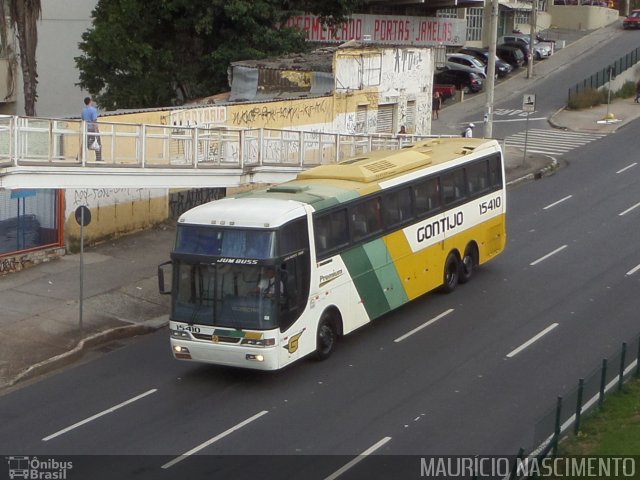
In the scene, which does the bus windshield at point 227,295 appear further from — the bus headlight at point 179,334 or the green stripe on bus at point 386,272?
the green stripe on bus at point 386,272

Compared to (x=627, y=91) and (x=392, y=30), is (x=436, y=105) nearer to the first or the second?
(x=392, y=30)

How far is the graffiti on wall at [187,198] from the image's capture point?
28766 millimetres

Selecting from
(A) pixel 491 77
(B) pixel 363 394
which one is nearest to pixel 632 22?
(A) pixel 491 77

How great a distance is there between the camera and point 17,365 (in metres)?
18.3

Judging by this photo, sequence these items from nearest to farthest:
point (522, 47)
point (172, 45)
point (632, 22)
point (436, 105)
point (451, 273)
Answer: point (451, 273) → point (172, 45) → point (436, 105) → point (522, 47) → point (632, 22)

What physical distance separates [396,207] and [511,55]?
136 feet

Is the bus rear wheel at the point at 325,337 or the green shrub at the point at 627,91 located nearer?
the bus rear wheel at the point at 325,337

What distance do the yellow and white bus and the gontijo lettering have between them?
2 cm

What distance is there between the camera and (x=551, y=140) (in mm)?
42094

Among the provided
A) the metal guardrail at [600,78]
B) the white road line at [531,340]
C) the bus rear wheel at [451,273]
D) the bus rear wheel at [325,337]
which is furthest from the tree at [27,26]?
the metal guardrail at [600,78]

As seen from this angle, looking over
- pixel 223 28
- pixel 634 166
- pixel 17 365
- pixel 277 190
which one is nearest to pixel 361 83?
pixel 223 28

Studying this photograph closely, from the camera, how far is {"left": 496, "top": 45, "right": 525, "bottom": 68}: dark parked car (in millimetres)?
60000

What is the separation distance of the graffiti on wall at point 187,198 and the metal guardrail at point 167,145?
3.56m

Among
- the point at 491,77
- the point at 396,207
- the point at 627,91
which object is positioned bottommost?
the point at 396,207
